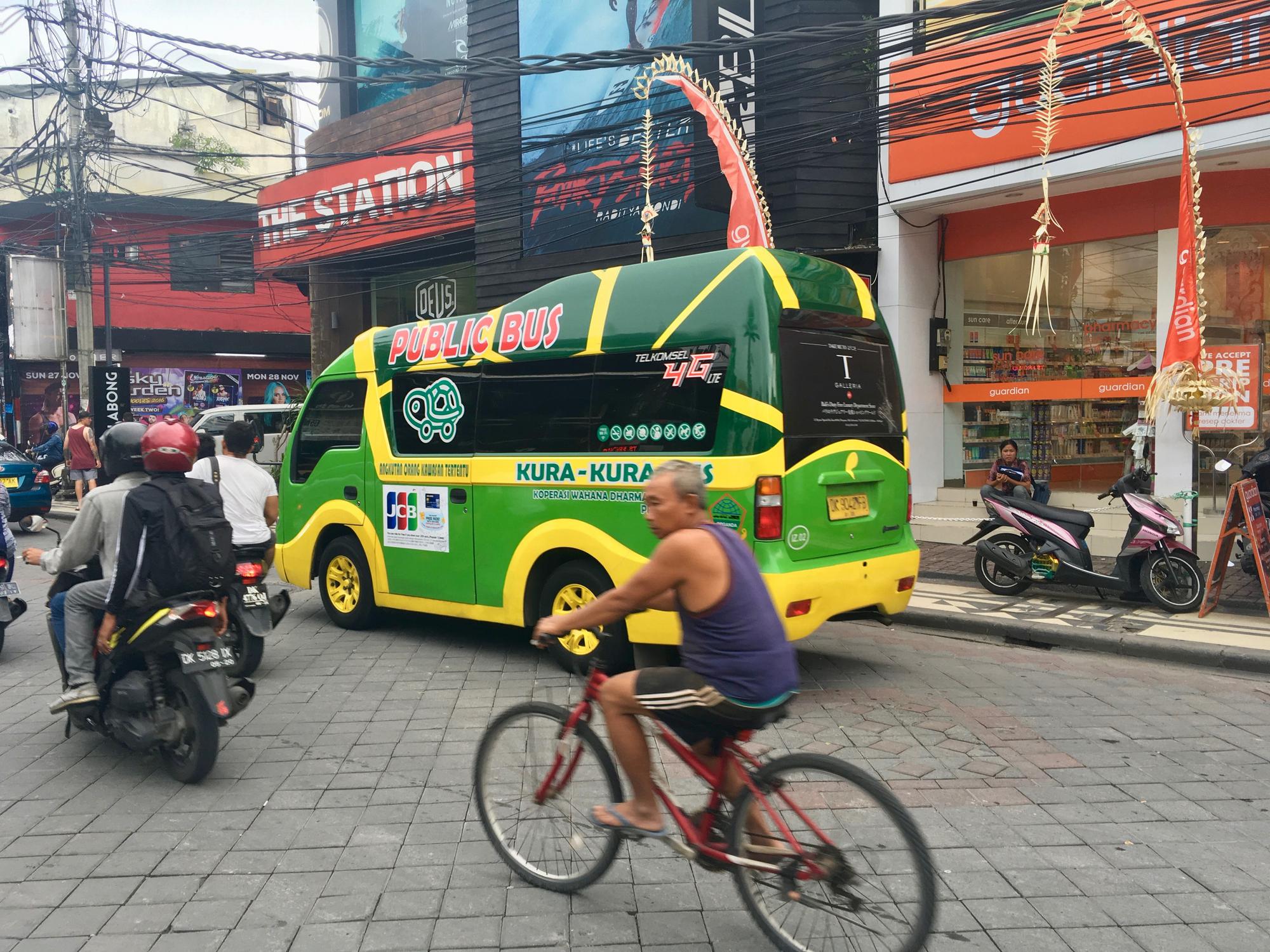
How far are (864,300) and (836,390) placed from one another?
799mm

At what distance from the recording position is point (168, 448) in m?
4.71

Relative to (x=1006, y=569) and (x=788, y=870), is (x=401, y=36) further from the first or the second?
(x=788, y=870)

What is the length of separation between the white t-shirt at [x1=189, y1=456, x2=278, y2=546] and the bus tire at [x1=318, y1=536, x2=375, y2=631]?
1.13 metres

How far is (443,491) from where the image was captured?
7.30m

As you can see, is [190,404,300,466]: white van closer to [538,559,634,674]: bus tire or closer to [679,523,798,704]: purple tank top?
[538,559,634,674]: bus tire

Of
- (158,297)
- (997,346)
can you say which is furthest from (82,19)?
(997,346)

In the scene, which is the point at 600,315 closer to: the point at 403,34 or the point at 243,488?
the point at 243,488

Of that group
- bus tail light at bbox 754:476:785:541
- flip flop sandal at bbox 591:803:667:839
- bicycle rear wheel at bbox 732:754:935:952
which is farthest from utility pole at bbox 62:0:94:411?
bicycle rear wheel at bbox 732:754:935:952

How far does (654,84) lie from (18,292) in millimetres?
15051

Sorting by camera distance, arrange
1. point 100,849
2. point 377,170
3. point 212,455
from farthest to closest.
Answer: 1. point 377,170
2. point 212,455
3. point 100,849

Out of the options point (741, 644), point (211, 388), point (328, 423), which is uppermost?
point (211, 388)

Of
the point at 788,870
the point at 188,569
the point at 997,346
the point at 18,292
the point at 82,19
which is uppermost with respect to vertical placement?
the point at 82,19

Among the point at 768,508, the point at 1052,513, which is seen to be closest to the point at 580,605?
the point at 768,508

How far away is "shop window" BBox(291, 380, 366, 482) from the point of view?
8023mm
